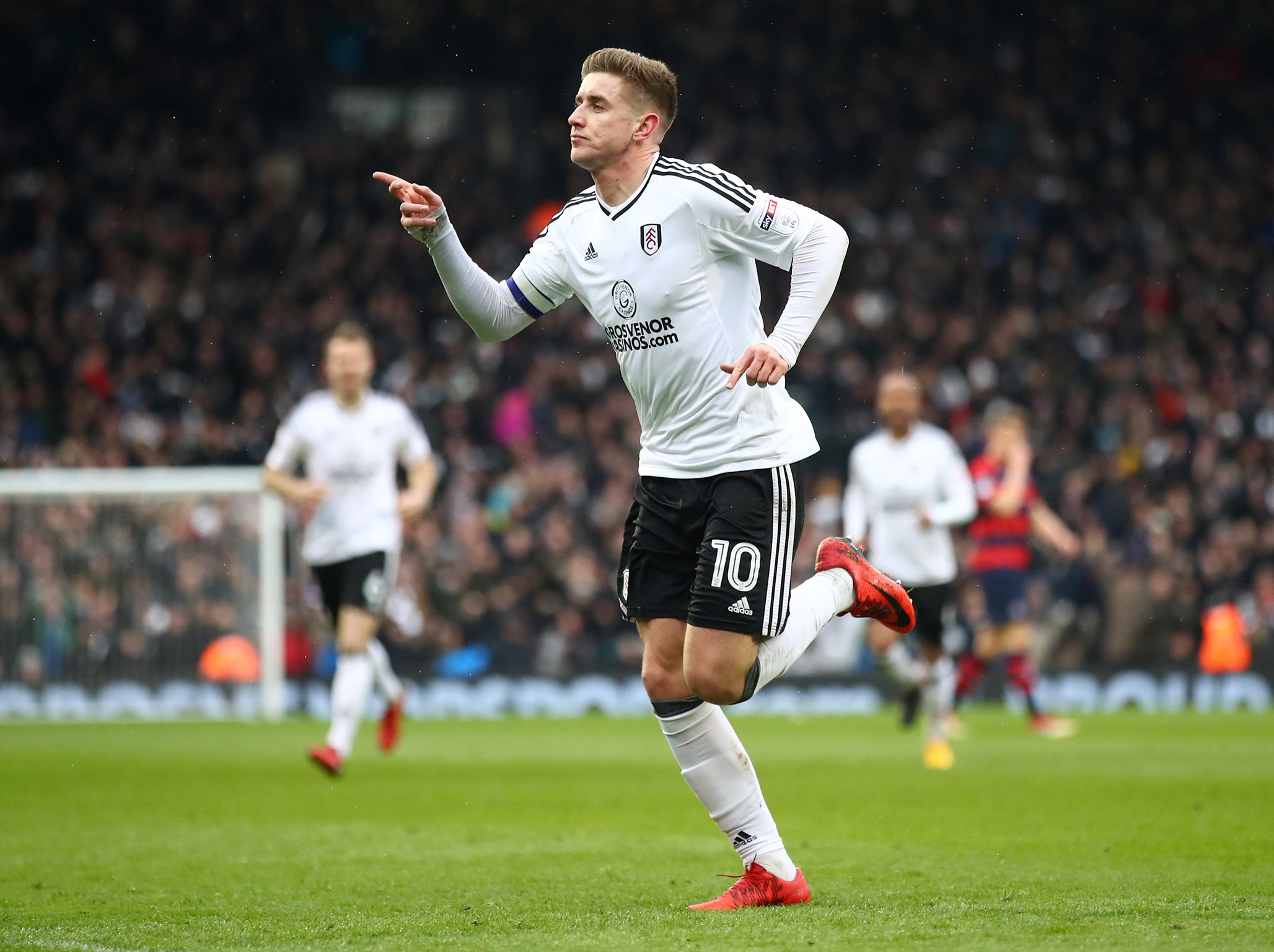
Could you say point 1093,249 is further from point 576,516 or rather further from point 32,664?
point 32,664

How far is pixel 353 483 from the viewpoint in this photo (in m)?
10.5

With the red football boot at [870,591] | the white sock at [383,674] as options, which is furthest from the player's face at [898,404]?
the red football boot at [870,591]

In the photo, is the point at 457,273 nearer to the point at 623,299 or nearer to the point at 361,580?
the point at 623,299

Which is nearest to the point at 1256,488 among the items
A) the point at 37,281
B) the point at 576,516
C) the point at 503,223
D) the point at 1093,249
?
the point at 1093,249

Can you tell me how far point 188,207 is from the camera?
2466cm

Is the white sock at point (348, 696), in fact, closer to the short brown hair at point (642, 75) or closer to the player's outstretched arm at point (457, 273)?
the player's outstretched arm at point (457, 273)

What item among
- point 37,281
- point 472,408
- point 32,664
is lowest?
point 32,664

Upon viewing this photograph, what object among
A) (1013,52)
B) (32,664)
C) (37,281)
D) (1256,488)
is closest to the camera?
(32,664)

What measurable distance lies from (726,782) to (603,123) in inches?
79.5

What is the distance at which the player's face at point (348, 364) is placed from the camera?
10375 millimetres

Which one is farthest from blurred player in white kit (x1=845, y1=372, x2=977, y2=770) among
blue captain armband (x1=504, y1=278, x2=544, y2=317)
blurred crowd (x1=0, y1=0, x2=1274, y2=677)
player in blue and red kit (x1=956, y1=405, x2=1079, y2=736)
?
blurred crowd (x1=0, y1=0, x2=1274, y2=677)

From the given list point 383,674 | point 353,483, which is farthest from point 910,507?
point 353,483

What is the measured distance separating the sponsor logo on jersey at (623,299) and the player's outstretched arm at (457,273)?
0.33 metres

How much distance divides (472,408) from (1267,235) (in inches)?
440
